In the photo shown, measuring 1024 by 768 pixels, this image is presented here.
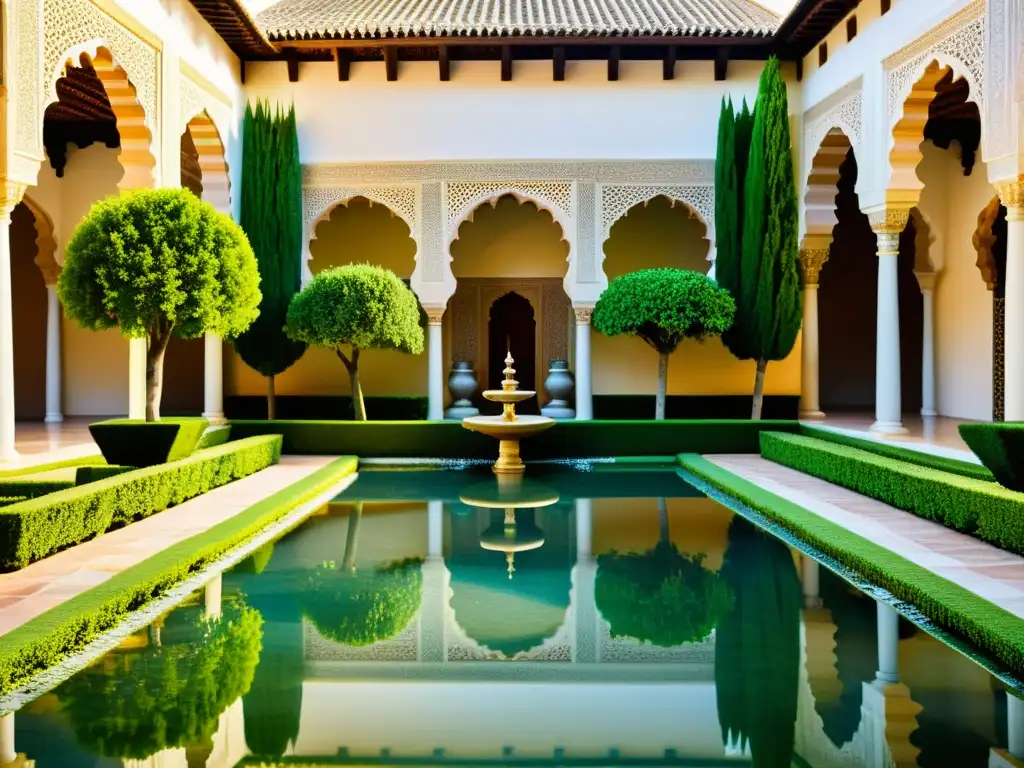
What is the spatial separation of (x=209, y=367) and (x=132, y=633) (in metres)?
9.29

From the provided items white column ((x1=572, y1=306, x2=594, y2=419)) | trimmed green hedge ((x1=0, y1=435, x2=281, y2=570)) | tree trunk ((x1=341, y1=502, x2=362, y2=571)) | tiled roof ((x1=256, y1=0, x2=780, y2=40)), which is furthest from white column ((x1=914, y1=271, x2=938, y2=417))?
trimmed green hedge ((x1=0, y1=435, x2=281, y2=570))

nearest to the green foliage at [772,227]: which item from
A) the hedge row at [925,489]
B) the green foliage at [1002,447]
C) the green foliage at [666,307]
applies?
the green foliage at [666,307]

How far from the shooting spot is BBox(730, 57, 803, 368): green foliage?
13844mm

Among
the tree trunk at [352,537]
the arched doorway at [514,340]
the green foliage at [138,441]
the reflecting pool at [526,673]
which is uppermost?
the arched doorway at [514,340]

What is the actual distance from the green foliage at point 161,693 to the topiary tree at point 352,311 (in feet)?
27.4

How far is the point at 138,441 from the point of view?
8.79 metres

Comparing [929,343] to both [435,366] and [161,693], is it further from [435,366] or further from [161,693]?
[161,693]

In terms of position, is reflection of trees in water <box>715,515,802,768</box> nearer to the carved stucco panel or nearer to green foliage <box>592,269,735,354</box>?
green foliage <box>592,269,735,354</box>

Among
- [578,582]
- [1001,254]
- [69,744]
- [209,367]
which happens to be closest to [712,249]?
[1001,254]

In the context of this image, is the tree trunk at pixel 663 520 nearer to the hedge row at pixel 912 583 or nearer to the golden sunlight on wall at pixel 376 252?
the hedge row at pixel 912 583

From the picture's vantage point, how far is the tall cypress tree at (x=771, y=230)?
13.8 metres

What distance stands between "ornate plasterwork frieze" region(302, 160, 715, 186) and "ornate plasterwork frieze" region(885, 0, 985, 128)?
3.83 metres

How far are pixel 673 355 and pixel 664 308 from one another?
3.09m

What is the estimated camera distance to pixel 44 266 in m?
15.7
